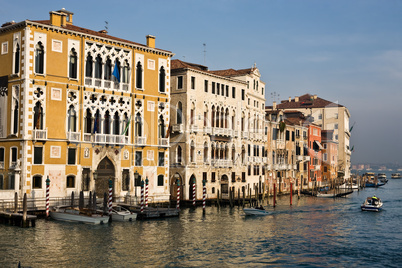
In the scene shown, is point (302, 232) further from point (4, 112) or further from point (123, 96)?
point (4, 112)

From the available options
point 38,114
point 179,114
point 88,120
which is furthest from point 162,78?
point 38,114

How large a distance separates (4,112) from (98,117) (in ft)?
20.0

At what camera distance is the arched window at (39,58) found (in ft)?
107

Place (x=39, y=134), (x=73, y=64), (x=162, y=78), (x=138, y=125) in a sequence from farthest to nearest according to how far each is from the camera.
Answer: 1. (x=162, y=78)
2. (x=138, y=125)
3. (x=73, y=64)
4. (x=39, y=134)

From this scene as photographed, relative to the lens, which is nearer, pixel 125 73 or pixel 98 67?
pixel 98 67

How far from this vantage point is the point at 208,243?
1019 inches

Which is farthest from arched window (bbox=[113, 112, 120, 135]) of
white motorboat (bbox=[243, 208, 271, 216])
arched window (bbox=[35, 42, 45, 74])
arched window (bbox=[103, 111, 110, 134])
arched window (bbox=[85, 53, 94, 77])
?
white motorboat (bbox=[243, 208, 271, 216])

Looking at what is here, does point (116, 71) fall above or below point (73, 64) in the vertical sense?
below

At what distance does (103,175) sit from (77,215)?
6058mm

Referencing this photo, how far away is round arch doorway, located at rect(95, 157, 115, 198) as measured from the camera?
36031 millimetres

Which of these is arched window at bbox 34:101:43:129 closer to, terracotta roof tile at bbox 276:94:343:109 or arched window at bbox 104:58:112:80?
arched window at bbox 104:58:112:80

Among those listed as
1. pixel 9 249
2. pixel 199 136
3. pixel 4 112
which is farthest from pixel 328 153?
pixel 9 249

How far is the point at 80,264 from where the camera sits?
20.6m

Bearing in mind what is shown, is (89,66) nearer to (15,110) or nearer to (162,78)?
(15,110)
